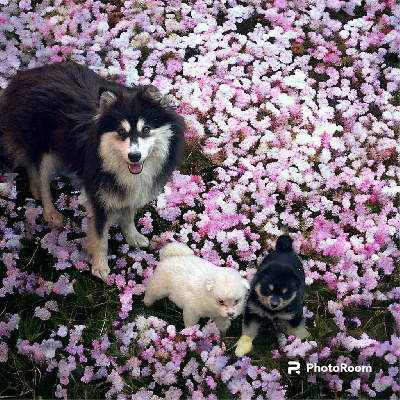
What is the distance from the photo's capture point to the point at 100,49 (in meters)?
6.73

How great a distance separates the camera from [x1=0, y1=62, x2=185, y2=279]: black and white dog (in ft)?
14.5

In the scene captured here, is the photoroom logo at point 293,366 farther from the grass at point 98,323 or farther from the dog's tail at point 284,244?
the dog's tail at point 284,244

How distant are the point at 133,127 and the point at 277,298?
4.99ft

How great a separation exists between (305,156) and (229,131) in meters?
0.78

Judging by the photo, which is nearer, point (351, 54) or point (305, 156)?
point (305, 156)

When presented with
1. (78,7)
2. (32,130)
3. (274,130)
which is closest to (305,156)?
(274,130)

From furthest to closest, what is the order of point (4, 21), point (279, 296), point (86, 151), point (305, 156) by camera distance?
1. point (4, 21)
2. point (305, 156)
3. point (86, 151)
4. point (279, 296)

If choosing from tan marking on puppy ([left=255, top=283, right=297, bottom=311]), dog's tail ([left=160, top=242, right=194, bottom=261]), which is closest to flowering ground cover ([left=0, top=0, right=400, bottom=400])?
dog's tail ([left=160, top=242, right=194, bottom=261])

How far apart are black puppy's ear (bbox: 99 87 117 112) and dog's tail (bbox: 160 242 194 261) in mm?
1160

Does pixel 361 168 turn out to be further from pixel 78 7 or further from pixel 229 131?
pixel 78 7

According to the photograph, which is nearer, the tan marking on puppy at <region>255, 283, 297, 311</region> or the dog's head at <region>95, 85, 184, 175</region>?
the tan marking on puppy at <region>255, 283, 297, 311</region>

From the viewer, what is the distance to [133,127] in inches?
172

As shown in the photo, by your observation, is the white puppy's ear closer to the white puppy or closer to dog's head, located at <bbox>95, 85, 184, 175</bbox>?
the white puppy

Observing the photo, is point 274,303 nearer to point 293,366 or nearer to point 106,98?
point 293,366
